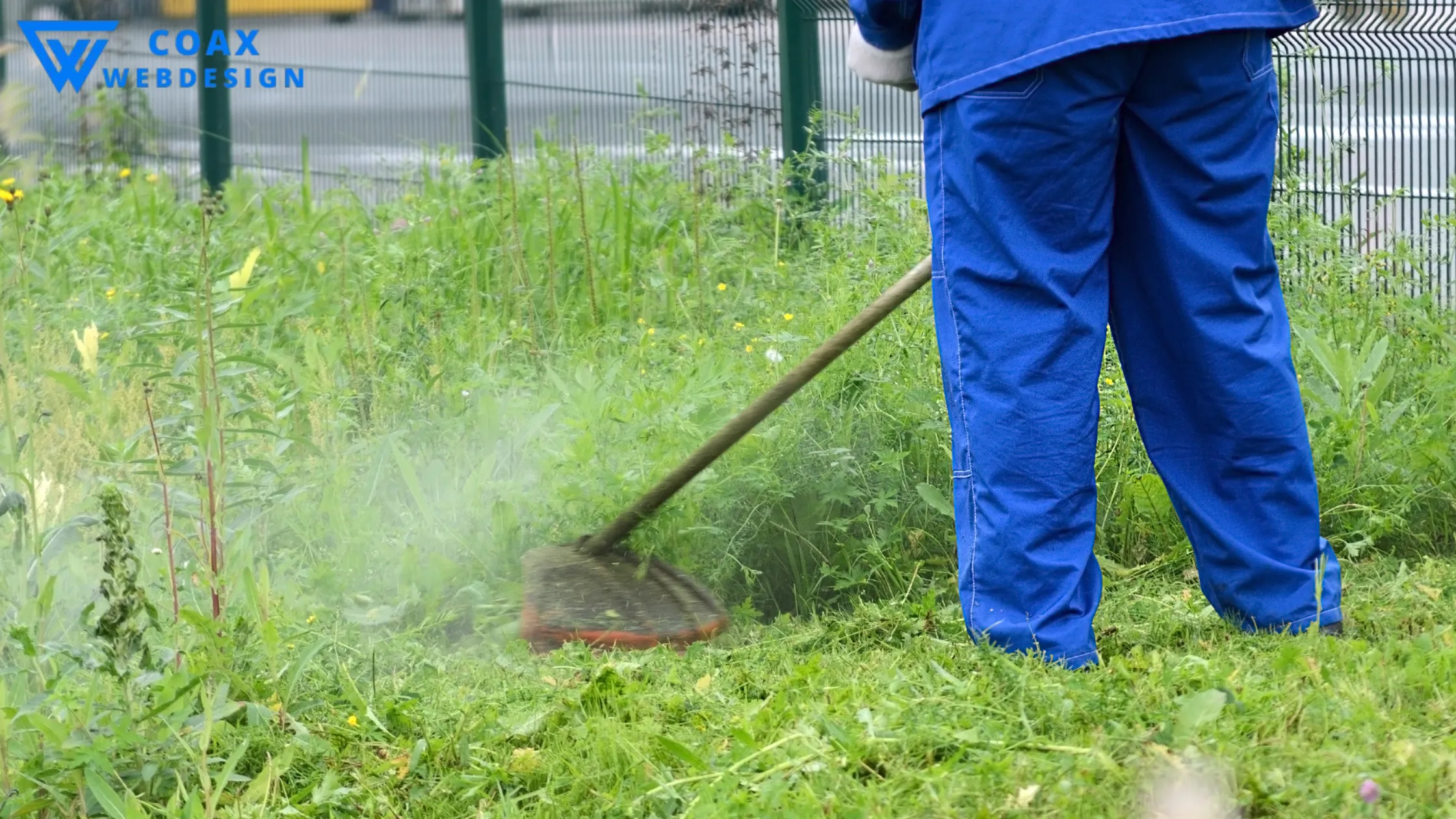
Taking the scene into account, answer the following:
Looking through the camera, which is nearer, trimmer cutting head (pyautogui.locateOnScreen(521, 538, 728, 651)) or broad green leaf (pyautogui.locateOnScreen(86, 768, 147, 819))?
broad green leaf (pyautogui.locateOnScreen(86, 768, 147, 819))

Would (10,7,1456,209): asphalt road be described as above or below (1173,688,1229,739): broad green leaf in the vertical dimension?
above

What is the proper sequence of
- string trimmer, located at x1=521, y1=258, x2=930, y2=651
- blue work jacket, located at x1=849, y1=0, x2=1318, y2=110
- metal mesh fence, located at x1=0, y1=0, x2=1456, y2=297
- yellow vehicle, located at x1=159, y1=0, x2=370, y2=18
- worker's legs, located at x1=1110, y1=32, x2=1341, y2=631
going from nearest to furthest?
blue work jacket, located at x1=849, y1=0, x2=1318, y2=110 → worker's legs, located at x1=1110, y1=32, x2=1341, y2=631 → string trimmer, located at x1=521, y1=258, x2=930, y2=651 → metal mesh fence, located at x1=0, y1=0, x2=1456, y2=297 → yellow vehicle, located at x1=159, y1=0, x2=370, y2=18

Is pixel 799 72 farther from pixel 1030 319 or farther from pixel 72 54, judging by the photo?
pixel 72 54

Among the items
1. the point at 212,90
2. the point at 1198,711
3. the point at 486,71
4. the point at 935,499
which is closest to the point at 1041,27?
the point at 1198,711

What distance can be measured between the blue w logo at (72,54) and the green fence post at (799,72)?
5.18 m

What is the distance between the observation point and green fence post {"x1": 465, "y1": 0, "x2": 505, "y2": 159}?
287 inches

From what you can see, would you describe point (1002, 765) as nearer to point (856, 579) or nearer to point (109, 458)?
point (856, 579)

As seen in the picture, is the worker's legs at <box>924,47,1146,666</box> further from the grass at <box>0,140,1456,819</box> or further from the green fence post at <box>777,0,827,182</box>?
the green fence post at <box>777,0,827,182</box>

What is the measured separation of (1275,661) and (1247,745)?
363 millimetres

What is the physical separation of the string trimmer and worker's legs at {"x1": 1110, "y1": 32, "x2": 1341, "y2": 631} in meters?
0.42

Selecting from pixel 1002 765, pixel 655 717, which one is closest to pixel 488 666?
pixel 655 717

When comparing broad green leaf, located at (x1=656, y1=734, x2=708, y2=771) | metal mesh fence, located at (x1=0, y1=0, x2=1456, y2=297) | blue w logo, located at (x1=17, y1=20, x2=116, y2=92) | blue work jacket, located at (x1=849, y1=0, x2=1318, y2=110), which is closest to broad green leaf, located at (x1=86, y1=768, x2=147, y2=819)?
broad green leaf, located at (x1=656, y1=734, x2=708, y2=771)

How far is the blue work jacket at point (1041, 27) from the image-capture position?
2455 mm

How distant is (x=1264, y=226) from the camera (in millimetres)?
2697
